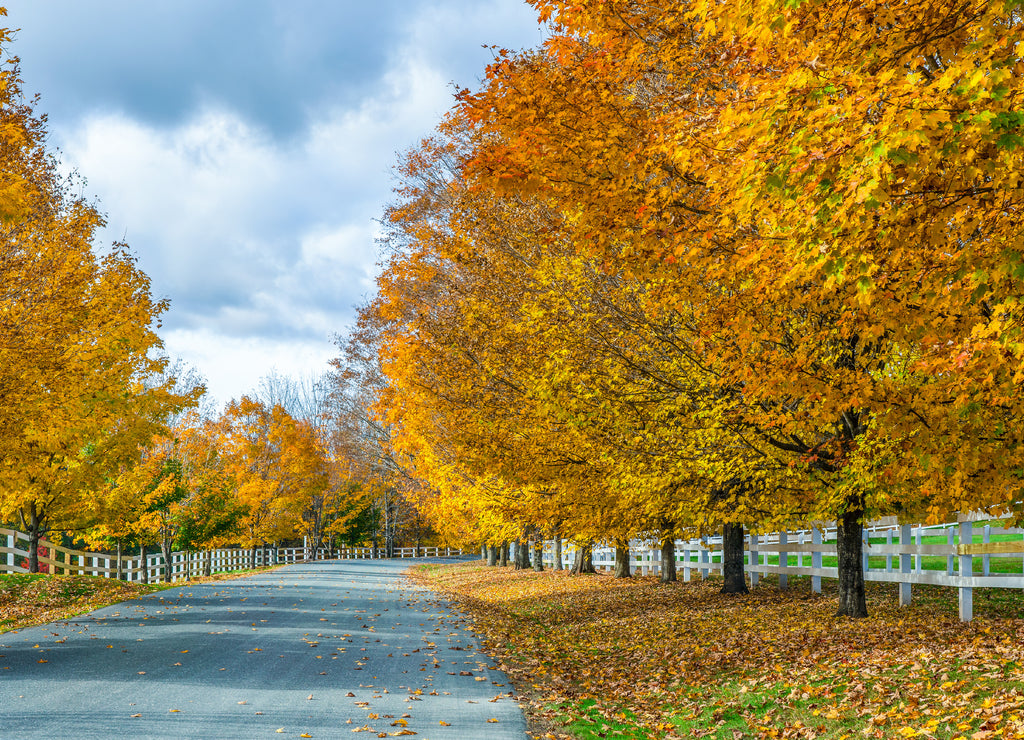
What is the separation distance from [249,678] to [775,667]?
552 centimetres

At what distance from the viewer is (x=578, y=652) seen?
11.9 m

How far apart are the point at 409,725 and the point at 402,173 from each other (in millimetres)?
15813

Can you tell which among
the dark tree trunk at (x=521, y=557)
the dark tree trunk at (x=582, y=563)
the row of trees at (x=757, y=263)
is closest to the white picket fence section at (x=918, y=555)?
the row of trees at (x=757, y=263)

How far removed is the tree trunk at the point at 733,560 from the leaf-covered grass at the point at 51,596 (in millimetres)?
12332

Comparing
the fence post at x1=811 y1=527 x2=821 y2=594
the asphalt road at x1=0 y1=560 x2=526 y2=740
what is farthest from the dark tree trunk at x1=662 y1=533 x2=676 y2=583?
the asphalt road at x1=0 y1=560 x2=526 y2=740

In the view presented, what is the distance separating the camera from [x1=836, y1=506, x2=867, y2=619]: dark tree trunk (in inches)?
471

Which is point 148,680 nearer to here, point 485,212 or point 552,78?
point 552,78

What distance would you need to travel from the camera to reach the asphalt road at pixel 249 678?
22.1 feet

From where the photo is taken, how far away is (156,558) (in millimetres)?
32000

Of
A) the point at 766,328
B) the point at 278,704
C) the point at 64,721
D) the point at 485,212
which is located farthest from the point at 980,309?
the point at 485,212

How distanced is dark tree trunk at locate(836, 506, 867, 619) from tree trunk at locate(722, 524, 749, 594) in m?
5.29

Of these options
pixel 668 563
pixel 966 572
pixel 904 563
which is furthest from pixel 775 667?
pixel 668 563

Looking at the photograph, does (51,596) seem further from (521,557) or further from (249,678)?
A: (521,557)

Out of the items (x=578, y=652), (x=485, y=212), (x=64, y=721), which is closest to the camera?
(x=64, y=721)
